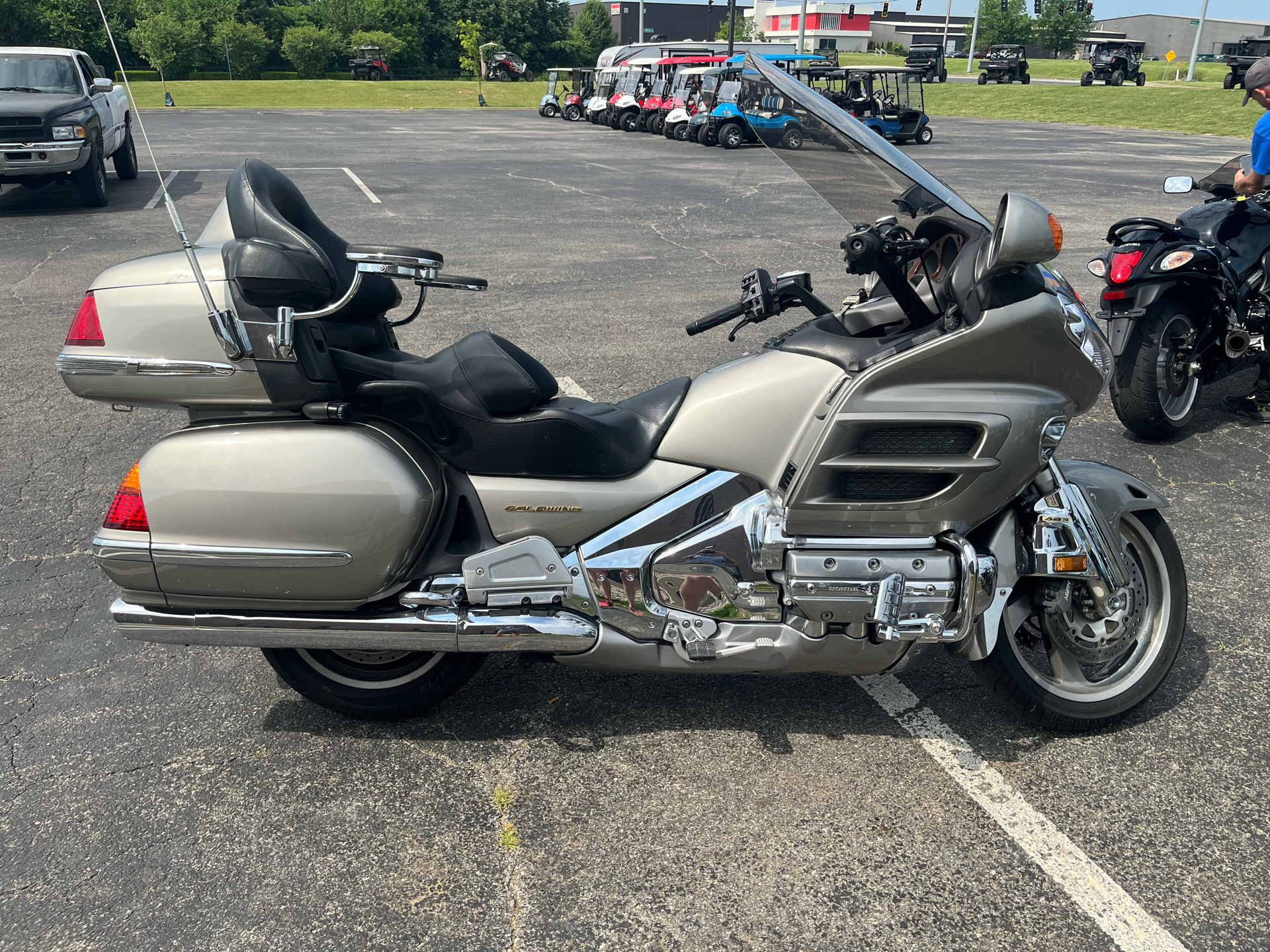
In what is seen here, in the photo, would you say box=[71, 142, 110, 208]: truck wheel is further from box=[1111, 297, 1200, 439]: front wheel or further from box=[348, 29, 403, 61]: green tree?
box=[348, 29, 403, 61]: green tree

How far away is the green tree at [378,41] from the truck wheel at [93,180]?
5812 centimetres

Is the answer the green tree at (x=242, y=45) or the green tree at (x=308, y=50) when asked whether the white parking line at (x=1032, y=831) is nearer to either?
the green tree at (x=242, y=45)

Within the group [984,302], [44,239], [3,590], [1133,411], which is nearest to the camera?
[984,302]

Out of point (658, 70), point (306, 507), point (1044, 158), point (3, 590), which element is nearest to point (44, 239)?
point (3, 590)

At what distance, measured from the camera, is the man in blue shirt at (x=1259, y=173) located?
220 inches

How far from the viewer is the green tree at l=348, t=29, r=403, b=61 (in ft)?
217

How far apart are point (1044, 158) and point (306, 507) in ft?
71.2

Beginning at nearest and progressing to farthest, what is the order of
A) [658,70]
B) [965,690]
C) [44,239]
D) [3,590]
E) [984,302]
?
[984,302], [965,690], [3,590], [44,239], [658,70]

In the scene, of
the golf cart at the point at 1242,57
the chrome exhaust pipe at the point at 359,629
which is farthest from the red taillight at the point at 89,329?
the golf cart at the point at 1242,57

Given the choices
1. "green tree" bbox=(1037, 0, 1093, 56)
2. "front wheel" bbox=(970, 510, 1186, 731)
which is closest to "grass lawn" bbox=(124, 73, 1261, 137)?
"front wheel" bbox=(970, 510, 1186, 731)

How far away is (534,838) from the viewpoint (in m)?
2.62

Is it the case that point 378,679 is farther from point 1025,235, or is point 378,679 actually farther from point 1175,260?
point 1175,260

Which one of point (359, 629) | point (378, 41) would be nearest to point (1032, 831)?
point (359, 629)

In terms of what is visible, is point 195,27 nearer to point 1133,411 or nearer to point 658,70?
point 658,70
